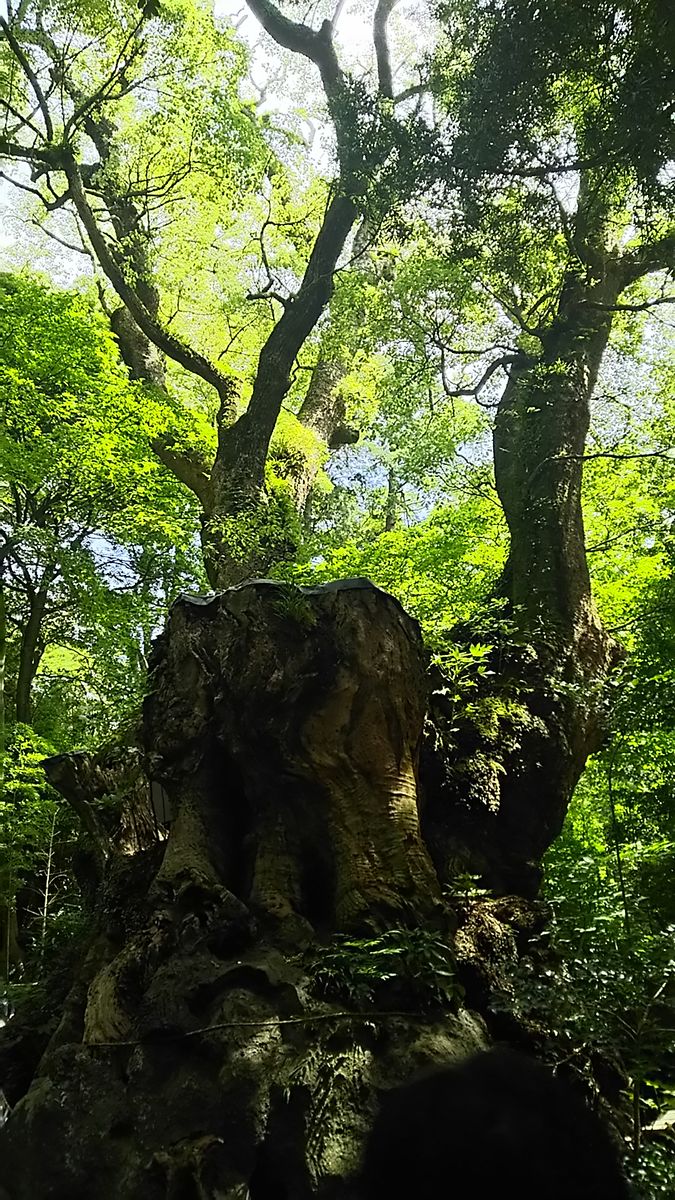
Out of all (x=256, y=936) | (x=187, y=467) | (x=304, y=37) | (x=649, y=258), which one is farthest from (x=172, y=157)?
(x=256, y=936)

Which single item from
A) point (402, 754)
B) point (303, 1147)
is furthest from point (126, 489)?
point (303, 1147)

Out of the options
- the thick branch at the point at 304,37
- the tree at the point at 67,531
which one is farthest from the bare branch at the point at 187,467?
the thick branch at the point at 304,37

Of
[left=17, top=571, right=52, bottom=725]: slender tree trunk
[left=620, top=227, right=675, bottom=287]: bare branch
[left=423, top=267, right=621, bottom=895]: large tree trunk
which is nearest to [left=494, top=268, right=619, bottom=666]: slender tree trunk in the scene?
[left=423, top=267, right=621, bottom=895]: large tree trunk

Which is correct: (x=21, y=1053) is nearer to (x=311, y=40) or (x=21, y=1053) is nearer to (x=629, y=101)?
(x=629, y=101)

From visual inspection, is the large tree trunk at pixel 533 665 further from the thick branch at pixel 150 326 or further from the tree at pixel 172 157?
the thick branch at pixel 150 326

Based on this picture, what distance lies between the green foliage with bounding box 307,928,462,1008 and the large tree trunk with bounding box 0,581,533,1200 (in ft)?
0.04

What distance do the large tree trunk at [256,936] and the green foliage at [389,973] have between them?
1cm

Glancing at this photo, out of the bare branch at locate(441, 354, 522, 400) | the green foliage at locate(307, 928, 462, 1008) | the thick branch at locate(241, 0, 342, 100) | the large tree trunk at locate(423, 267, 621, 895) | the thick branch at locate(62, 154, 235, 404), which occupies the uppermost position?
the thick branch at locate(241, 0, 342, 100)

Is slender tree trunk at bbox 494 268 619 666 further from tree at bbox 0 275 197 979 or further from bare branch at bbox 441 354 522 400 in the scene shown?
tree at bbox 0 275 197 979

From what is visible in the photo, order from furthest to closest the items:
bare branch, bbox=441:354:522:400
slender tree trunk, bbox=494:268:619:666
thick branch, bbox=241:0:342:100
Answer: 1. thick branch, bbox=241:0:342:100
2. bare branch, bbox=441:354:522:400
3. slender tree trunk, bbox=494:268:619:666

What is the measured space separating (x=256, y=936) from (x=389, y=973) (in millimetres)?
773

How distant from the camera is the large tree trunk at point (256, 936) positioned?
308 cm

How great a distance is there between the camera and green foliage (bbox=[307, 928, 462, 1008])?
3.44m

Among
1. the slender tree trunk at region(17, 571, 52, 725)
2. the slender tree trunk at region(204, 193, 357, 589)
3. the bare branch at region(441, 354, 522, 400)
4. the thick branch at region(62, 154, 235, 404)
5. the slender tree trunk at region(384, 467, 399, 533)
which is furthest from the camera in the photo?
the slender tree trunk at region(384, 467, 399, 533)
